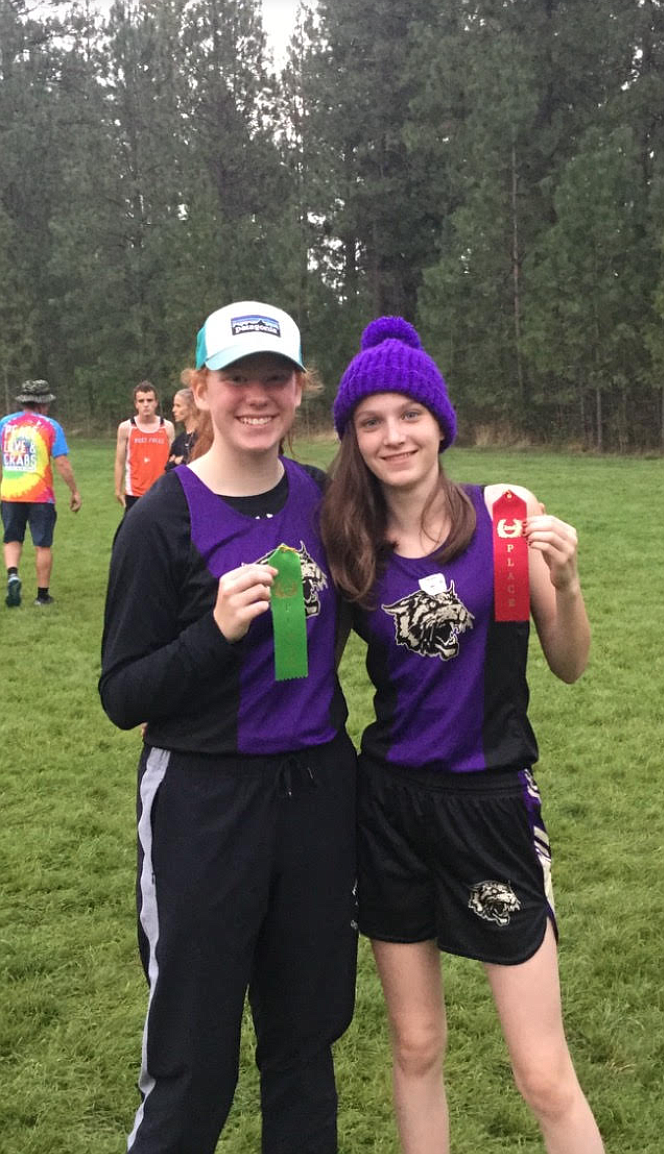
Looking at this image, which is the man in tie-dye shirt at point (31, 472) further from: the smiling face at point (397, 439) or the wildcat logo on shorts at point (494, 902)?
the wildcat logo on shorts at point (494, 902)

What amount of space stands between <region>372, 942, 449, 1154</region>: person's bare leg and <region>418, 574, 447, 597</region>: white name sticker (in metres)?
0.75

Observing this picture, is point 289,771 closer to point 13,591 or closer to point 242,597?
point 242,597

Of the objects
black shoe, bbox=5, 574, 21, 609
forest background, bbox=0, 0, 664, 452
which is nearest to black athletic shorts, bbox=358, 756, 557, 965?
black shoe, bbox=5, 574, 21, 609

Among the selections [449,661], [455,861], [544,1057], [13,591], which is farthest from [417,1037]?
[13,591]

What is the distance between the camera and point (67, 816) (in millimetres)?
4879

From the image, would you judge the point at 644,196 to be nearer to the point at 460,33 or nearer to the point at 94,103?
the point at 460,33

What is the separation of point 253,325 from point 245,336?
35 mm

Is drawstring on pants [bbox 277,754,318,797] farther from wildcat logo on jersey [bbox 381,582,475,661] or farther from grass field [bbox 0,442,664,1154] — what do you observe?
grass field [bbox 0,442,664,1154]

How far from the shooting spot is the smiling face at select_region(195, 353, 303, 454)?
210cm

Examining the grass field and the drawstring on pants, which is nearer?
the drawstring on pants

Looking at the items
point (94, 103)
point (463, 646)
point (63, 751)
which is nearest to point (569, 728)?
point (63, 751)

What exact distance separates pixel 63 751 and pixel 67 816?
3.07 ft

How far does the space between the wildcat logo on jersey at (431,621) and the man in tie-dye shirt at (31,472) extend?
7.15 metres

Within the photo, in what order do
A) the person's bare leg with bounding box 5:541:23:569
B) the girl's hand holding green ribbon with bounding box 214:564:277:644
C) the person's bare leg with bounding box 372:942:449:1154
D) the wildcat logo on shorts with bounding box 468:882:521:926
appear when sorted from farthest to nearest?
the person's bare leg with bounding box 5:541:23:569, the person's bare leg with bounding box 372:942:449:1154, the wildcat logo on shorts with bounding box 468:882:521:926, the girl's hand holding green ribbon with bounding box 214:564:277:644
